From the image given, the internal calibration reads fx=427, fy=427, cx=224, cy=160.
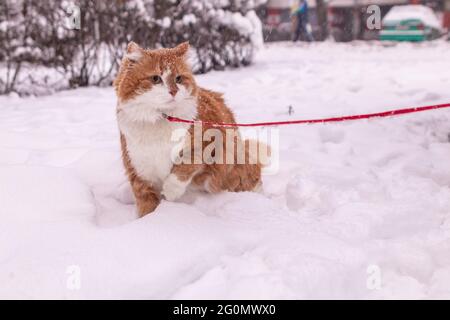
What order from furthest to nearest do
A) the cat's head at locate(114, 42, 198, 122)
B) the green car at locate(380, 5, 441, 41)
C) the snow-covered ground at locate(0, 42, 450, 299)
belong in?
the green car at locate(380, 5, 441, 41)
the cat's head at locate(114, 42, 198, 122)
the snow-covered ground at locate(0, 42, 450, 299)

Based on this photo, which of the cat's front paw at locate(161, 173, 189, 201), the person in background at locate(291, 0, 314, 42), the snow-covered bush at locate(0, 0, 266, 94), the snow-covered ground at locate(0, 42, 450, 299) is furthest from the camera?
the person in background at locate(291, 0, 314, 42)

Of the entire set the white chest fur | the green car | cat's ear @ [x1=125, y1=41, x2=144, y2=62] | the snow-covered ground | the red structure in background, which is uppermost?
the red structure in background

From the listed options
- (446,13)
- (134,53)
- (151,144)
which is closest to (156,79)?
(134,53)

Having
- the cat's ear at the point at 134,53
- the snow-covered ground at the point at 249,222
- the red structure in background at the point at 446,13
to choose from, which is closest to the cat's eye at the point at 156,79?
the cat's ear at the point at 134,53

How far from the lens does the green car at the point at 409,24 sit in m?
13.5

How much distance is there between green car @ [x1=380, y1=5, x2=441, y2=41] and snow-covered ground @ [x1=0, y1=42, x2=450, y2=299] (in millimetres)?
10671

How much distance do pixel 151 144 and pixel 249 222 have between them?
0.67 m

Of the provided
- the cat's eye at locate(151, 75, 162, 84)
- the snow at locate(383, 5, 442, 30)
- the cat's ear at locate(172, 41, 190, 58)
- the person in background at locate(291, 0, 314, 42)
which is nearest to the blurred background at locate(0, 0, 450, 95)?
the cat's ear at locate(172, 41, 190, 58)

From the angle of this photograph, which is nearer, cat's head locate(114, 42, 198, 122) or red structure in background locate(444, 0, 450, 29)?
cat's head locate(114, 42, 198, 122)

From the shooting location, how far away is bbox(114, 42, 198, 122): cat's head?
2258 millimetres

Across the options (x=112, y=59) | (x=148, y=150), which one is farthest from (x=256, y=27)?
(x=148, y=150)

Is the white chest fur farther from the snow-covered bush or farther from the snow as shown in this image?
the snow

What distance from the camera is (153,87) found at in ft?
7.47

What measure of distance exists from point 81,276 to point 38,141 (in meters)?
2.32
